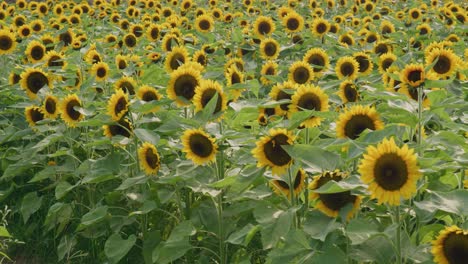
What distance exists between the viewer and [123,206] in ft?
14.0

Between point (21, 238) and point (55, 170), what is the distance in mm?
564

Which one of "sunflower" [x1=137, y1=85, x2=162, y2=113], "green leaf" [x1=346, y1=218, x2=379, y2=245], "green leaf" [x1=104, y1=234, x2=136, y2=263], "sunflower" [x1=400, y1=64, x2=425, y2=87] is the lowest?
"green leaf" [x1=104, y1=234, x2=136, y2=263]

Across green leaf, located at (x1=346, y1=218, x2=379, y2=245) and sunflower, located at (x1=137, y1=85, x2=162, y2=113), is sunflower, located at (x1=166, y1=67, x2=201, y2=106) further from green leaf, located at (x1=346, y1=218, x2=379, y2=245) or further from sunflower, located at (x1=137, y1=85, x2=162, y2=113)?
green leaf, located at (x1=346, y1=218, x2=379, y2=245)

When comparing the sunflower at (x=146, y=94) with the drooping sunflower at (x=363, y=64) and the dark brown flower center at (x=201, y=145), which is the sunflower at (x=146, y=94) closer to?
the dark brown flower center at (x=201, y=145)

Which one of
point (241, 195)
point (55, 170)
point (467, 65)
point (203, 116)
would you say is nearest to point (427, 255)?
point (241, 195)

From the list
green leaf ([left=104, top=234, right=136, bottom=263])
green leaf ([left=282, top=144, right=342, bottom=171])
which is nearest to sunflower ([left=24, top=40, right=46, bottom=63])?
green leaf ([left=104, top=234, right=136, bottom=263])

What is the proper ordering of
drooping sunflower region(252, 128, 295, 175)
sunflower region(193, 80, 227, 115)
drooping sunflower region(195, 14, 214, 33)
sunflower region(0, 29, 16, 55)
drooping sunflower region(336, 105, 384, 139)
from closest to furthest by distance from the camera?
drooping sunflower region(252, 128, 295, 175) < drooping sunflower region(336, 105, 384, 139) < sunflower region(193, 80, 227, 115) < sunflower region(0, 29, 16, 55) < drooping sunflower region(195, 14, 214, 33)

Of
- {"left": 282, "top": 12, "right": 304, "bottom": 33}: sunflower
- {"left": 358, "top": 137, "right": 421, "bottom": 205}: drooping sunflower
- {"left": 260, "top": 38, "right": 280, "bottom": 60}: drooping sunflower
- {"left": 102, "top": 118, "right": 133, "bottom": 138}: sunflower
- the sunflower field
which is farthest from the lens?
{"left": 282, "top": 12, "right": 304, "bottom": 33}: sunflower

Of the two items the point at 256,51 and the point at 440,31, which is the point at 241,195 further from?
the point at 440,31

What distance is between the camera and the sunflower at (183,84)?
3.72 m

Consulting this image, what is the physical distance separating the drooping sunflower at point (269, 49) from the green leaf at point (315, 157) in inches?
143

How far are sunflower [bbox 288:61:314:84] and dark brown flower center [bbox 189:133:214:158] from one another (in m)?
1.33

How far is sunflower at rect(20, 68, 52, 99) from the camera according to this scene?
4812 millimetres

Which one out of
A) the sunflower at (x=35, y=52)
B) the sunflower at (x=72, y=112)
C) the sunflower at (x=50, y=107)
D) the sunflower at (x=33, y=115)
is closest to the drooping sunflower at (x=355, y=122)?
the sunflower at (x=72, y=112)
